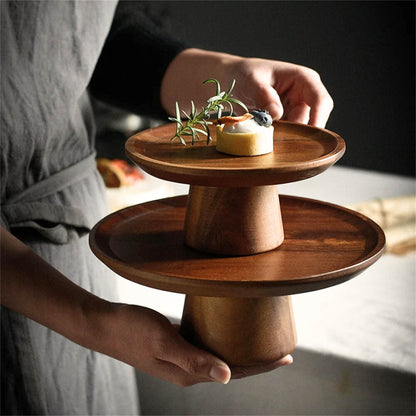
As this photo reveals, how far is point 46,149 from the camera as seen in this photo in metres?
0.85

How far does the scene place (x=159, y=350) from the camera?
62 cm

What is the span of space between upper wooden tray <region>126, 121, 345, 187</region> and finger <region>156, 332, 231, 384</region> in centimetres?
17

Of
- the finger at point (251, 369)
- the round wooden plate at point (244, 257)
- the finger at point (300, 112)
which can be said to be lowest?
the finger at point (251, 369)

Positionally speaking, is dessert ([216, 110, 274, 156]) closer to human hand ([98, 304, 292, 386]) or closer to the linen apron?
human hand ([98, 304, 292, 386])

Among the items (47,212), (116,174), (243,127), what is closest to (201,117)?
(243,127)

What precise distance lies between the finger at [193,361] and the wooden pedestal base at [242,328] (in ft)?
0.09

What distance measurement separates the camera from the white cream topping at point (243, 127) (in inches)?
23.1

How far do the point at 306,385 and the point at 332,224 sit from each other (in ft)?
1.81

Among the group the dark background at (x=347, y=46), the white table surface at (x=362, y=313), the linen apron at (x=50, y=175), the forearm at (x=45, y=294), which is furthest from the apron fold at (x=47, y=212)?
the dark background at (x=347, y=46)

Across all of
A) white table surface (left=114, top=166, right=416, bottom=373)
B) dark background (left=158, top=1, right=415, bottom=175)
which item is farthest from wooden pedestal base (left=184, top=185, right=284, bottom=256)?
dark background (left=158, top=1, right=415, bottom=175)

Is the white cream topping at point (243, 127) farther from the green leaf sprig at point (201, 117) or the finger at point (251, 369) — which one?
the finger at point (251, 369)

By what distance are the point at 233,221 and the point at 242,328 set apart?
11cm

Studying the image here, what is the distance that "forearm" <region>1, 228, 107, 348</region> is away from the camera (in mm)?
676

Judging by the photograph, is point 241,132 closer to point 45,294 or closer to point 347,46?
point 45,294
